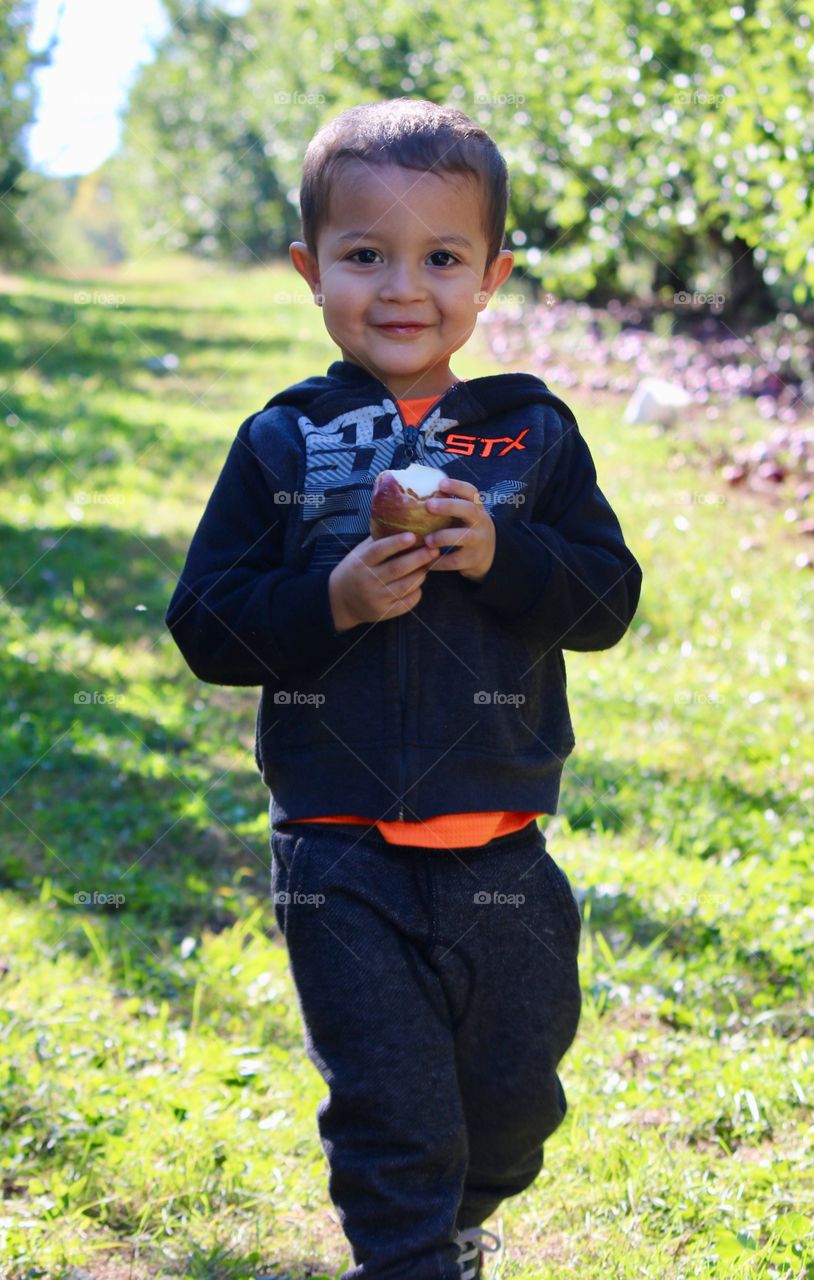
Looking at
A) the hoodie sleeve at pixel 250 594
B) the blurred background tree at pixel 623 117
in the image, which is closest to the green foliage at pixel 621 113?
the blurred background tree at pixel 623 117

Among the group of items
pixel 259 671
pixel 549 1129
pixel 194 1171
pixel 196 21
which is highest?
pixel 259 671

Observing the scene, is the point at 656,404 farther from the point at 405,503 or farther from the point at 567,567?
the point at 405,503

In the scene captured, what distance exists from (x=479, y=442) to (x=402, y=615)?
298mm

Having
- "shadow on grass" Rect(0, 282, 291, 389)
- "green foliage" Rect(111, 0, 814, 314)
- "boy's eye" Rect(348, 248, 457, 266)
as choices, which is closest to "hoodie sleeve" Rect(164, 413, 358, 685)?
"boy's eye" Rect(348, 248, 457, 266)

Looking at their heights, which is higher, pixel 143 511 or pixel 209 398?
pixel 143 511

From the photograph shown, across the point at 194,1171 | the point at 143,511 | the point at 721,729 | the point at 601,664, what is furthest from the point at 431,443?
the point at 143,511

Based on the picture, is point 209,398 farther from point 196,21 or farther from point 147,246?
point 196,21

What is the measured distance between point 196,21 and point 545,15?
30.5m

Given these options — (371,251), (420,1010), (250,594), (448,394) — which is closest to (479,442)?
(448,394)

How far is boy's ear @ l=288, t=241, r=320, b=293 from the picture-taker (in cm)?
216

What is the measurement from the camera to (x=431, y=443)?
210cm

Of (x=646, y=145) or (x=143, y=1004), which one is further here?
(x=646, y=145)

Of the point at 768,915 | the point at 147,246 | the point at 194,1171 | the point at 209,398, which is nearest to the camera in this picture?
the point at 194,1171

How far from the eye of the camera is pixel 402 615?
→ 6.61 ft
